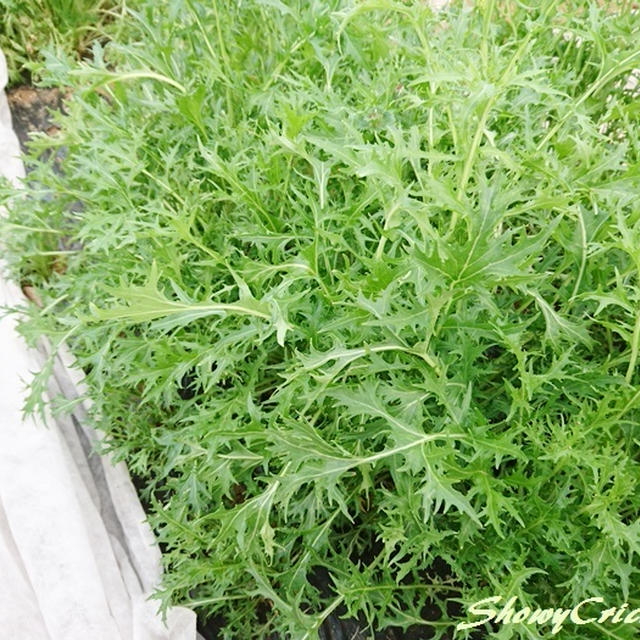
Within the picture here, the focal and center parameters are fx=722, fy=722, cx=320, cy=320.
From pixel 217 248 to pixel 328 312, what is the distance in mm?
335

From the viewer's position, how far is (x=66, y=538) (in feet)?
5.26

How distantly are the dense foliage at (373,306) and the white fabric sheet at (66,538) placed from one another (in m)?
0.08

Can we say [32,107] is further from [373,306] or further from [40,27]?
[373,306]

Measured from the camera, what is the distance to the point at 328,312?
1.30m

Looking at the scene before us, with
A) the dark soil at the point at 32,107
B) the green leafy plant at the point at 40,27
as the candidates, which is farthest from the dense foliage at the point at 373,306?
the green leafy plant at the point at 40,27

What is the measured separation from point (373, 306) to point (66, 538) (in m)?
0.97

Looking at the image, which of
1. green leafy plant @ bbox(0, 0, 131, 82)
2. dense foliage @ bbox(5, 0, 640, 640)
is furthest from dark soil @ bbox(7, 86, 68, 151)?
dense foliage @ bbox(5, 0, 640, 640)

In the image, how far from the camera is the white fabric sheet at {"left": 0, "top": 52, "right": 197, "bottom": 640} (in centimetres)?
155

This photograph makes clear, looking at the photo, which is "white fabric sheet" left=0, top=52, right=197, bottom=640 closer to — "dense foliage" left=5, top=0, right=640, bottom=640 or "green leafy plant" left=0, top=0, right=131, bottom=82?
"dense foliage" left=5, top=0, right=640, bottom=640

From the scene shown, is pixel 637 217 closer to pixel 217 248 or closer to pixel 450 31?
pixel 450 31

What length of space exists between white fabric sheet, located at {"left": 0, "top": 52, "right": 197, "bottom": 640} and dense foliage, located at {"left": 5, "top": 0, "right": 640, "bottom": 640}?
0.27ft

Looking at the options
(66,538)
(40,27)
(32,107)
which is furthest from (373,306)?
(40,27)

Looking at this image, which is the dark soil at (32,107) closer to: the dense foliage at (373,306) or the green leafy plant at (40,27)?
the green leafy plant at (40,27)

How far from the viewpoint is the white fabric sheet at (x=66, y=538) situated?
1551 millimetres
